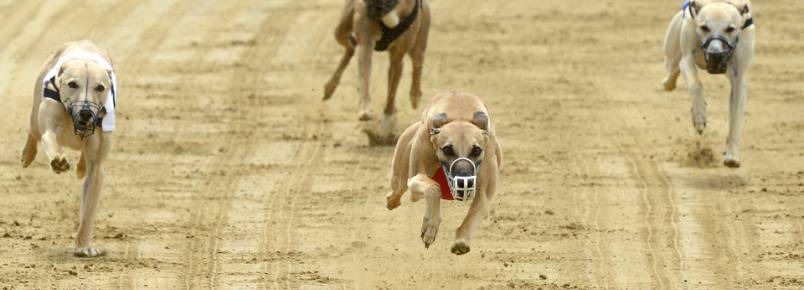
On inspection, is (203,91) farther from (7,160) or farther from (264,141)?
(7,160)

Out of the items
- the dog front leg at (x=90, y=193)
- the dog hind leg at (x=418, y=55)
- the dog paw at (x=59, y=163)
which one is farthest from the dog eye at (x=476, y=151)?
the dog hind leg at (x=418, y=55)

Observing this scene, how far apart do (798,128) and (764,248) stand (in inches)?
188

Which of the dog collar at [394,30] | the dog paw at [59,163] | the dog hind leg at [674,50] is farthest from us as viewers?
the dog collar at [394,30]

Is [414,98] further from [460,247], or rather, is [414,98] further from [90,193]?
[460,247]

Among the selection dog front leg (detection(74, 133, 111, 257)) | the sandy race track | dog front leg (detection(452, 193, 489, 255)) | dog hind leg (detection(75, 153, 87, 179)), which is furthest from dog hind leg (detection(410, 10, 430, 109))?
dog front leg (detection(452, 193, 489, 255))

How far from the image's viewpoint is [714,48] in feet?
45.6

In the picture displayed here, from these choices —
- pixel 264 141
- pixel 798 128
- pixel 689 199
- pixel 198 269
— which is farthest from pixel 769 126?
pixel 198 269

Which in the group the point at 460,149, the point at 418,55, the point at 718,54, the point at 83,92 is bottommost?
the point at 418,55

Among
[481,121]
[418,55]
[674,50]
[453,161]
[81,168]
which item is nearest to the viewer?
[453,161]

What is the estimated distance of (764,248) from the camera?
1251 centimetres

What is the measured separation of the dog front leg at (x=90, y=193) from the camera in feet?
38.1

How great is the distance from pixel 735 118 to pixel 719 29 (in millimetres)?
1074

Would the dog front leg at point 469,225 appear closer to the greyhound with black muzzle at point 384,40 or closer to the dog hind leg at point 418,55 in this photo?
the greyhound with black muzzle at point 384,40

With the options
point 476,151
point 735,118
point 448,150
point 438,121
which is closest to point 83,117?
point 438,121
